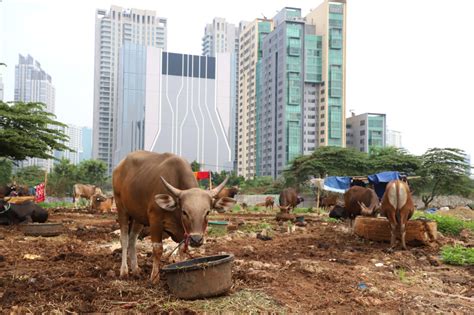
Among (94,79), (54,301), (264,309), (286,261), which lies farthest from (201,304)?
(94,79)

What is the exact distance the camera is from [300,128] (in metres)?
93.7

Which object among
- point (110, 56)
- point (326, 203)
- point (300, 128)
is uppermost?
point (110, 56)

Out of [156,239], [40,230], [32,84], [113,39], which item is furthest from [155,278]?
[32,84]

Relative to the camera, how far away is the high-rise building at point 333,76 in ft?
304

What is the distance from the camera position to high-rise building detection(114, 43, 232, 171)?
107m

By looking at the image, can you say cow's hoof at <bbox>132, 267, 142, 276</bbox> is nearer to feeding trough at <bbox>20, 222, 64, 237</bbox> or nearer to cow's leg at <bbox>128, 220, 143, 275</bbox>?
cow's leg at <bbox>128, 220, 143, 275</bbox>

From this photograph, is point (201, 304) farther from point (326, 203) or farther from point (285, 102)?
point (285, 102)

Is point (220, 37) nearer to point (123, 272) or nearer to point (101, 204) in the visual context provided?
point (101, 204)

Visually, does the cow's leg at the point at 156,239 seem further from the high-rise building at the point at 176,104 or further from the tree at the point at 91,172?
the high-rise building at the point at 176,104

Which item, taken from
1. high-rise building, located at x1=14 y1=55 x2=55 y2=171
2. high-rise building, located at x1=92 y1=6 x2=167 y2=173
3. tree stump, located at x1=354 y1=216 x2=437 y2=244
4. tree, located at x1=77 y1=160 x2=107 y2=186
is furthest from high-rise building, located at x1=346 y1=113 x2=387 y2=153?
high-rise building, located at x1=14 y1=55 x2=55 y2=171

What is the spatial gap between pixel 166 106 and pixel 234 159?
22.7 metres

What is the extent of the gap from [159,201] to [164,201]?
7 centimetres

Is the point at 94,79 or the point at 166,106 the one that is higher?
the point at 94,79

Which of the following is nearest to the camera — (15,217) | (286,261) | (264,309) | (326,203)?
(264,309)
